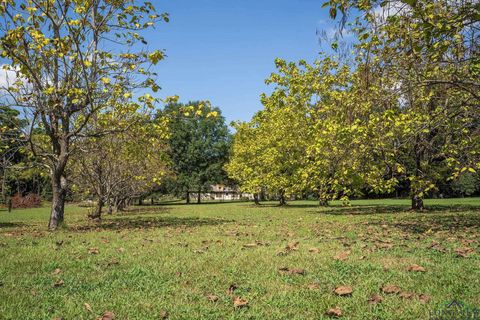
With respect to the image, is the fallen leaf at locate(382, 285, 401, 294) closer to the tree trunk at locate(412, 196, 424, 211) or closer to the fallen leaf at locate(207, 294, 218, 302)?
the fallen leaf at locate(207, 294, 218, 302)

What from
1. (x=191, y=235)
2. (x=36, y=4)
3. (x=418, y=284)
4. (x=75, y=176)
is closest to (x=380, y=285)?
(x=418, y=284)

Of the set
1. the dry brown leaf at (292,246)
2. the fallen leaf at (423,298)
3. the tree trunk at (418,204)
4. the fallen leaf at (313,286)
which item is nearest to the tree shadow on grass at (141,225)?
the dry brown leaf at (292,246)

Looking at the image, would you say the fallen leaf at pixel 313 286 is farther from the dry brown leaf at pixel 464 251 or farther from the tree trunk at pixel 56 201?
the tree trunk at pixel 56 201

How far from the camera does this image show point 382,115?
1150 centimetres

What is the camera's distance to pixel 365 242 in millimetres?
9195

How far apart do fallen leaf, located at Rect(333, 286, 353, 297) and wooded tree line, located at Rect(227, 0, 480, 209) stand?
3.73m

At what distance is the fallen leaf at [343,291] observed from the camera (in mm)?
4719

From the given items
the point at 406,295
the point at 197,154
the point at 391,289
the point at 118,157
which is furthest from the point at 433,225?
the point at 197,154

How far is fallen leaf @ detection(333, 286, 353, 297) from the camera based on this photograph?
4.72 metres

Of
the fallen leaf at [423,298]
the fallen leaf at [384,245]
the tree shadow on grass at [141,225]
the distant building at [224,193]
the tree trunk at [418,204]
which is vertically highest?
the distant building at [224,193]

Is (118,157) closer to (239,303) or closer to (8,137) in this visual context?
(8,137)

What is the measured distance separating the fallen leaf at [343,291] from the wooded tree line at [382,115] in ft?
Result: 12.2

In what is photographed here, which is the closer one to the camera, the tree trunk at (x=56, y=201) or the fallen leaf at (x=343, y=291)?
the fallen leaf at (x=343, y=291)

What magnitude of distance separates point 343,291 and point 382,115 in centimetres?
790
